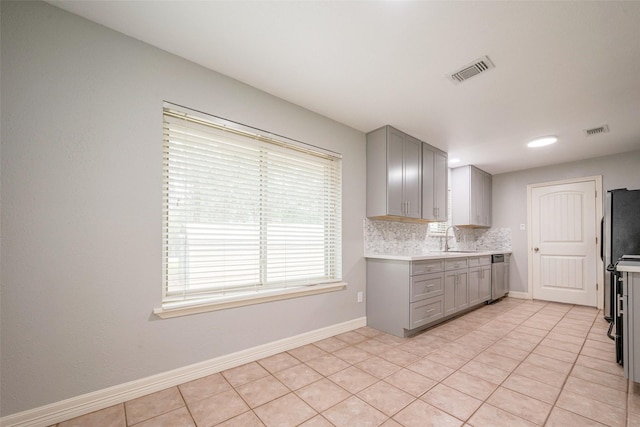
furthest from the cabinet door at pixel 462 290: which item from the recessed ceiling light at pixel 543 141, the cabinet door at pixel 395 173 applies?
the recessed ceiling light at pixel 543 141

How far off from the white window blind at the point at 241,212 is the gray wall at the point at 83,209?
138 mm

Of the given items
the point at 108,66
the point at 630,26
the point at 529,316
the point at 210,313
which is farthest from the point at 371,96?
the point at 529,316

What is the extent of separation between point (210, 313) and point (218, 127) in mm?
1505

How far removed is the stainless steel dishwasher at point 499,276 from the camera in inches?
176

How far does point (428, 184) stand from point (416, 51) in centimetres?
213

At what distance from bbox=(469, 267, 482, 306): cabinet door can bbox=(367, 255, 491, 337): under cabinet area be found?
0.17 metres

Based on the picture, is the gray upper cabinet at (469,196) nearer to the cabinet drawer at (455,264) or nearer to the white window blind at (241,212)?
the cabinet drawer at (455,264)

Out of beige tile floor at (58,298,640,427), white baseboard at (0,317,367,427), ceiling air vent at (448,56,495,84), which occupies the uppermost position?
ceiling air vent at (448,56,495,84)

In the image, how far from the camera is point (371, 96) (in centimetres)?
253

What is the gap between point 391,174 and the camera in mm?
3164

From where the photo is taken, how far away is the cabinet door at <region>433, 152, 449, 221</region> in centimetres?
386

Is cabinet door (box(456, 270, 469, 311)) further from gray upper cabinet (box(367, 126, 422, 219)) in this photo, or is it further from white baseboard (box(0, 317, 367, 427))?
white baseboard (box(0, 317, 367, 427))

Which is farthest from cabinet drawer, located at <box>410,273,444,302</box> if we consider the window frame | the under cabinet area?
the window frame

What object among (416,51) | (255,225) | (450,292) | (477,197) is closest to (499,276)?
(477,197)
